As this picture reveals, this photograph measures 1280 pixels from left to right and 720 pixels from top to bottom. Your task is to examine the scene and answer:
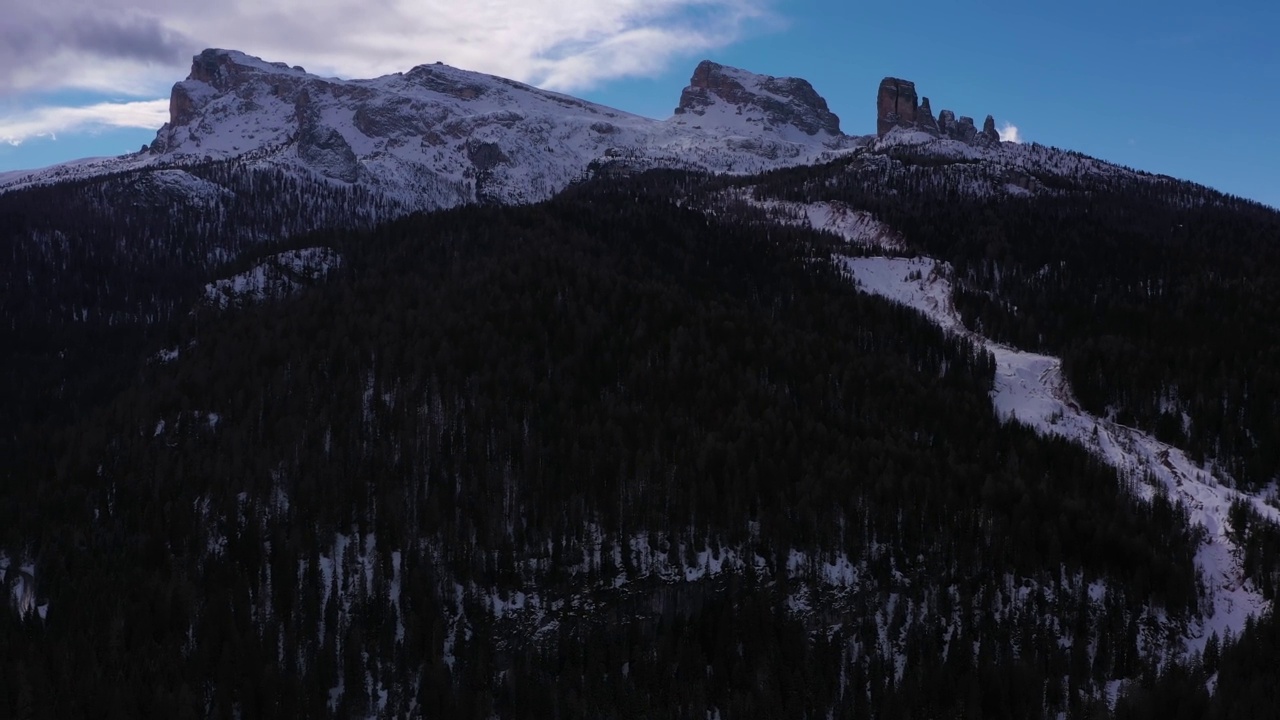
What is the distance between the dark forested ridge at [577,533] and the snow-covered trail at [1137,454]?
2504mm

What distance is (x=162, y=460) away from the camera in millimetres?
114562

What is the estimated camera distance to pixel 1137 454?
11962 cm

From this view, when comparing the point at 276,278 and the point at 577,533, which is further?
the point at 276,278

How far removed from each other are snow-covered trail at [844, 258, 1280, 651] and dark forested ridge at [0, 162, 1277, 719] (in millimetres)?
2504

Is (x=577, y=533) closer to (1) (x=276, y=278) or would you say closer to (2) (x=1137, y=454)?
(2) (x=1137, y=454)

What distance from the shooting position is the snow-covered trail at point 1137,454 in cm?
8888

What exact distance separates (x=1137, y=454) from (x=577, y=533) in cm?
6976

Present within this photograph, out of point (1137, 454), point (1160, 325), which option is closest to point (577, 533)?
point (1137, 454)

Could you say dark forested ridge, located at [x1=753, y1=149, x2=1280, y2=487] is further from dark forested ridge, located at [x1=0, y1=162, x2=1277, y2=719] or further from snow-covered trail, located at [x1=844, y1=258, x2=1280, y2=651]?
dark forested ridge, located at [x1=0, y1=162, x2=1277, y2=719]

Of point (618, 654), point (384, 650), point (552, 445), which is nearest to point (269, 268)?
point (552, 445)

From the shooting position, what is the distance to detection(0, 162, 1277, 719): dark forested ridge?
83.6 metres

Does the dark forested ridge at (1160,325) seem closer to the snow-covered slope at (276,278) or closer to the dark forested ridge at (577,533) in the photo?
the dark forested ridge at (577,533)

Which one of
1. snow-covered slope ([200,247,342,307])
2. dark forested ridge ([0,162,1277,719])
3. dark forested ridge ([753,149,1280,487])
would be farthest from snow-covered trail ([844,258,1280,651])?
snow-covered slope ([200,247,342,307])

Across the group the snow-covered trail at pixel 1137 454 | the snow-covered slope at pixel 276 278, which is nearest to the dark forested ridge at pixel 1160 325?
the snow-covered trail at pixel 1137 454
